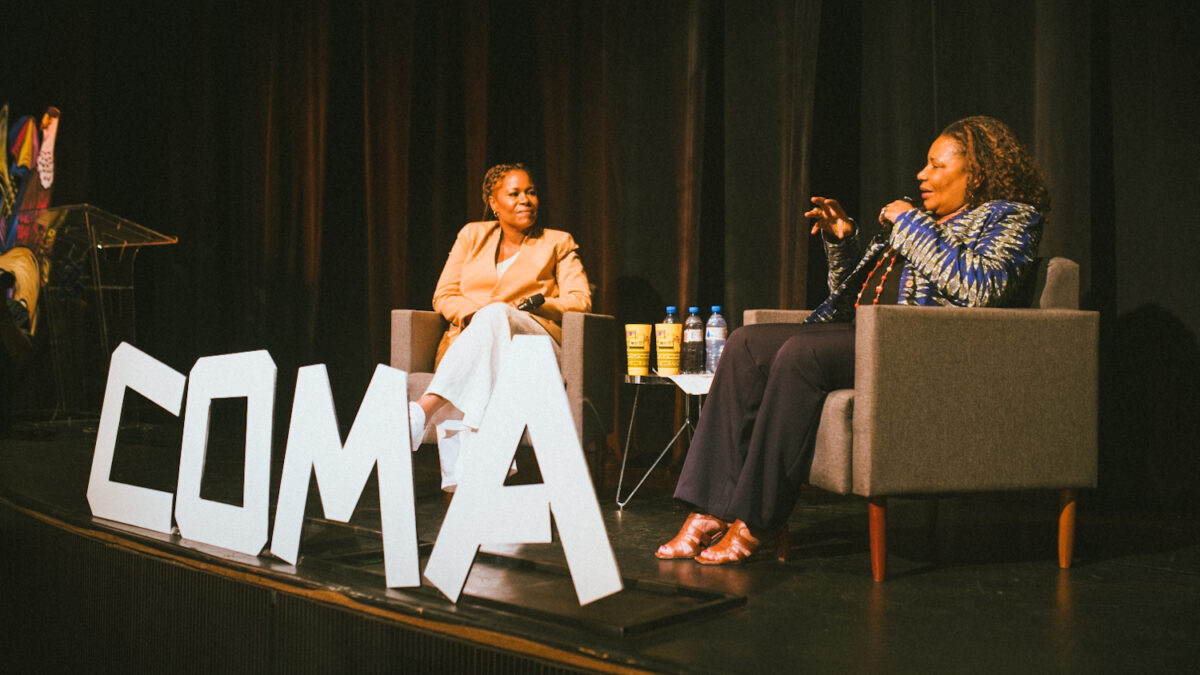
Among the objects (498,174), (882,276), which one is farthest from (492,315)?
(882,276)

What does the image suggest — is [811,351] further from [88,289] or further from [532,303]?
[88,289]

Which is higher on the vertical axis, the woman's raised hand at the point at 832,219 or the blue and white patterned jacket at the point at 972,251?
the woman's raised hand at the point at 832,219

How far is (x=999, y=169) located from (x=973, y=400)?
573 mm

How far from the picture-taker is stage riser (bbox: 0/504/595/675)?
4.83 feet

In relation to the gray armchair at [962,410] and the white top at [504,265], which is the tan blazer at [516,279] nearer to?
the white top at [504,265]

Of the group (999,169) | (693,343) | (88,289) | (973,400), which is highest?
(999,169)

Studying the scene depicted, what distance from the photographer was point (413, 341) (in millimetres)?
3092

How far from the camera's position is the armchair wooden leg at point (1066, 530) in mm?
1980

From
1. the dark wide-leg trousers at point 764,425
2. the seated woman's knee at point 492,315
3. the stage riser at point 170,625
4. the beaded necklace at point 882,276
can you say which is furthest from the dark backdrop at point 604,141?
the stage riser at point 170,625

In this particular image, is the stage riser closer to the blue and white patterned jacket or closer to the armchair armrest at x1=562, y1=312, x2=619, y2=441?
the armchair armrest at x1=562, y1=312, x2=619, y2=441

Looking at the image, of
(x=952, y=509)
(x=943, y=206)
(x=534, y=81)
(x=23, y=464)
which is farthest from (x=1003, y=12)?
(x=23, y=464)

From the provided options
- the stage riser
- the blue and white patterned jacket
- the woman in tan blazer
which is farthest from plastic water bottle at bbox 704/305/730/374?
the stage riser

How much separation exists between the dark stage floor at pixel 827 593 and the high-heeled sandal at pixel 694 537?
0.11 feet

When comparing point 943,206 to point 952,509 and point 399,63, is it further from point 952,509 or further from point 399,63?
point 399,63
